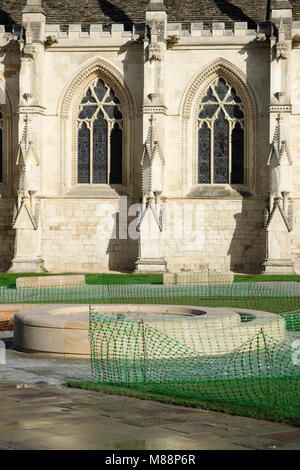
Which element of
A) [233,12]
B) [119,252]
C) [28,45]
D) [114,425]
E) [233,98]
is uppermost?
[233,12]

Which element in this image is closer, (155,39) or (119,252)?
(155,39)

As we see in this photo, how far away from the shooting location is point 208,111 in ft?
117

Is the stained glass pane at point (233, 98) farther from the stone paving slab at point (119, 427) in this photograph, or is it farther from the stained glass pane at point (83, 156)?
the stone paving slab at point (119, 427)

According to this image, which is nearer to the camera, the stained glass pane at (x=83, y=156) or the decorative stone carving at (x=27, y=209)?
the decorative stone carving at (x=27, y=209)

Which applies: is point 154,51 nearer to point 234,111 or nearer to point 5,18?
point 234,111

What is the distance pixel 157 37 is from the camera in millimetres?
33688

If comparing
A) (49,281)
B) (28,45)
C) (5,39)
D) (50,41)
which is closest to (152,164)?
(50,41)

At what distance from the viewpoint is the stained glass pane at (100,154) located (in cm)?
3612

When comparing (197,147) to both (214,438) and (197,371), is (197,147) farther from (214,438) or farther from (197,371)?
(214,438)

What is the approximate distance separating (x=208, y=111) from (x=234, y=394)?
25279mm

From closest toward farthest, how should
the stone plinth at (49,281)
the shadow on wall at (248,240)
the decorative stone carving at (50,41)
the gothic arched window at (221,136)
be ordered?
the stone plinth at (49,281), the shadow on wall at (248,240), the decorative stone carving at (50,41), the gothic arched window at (221,136)

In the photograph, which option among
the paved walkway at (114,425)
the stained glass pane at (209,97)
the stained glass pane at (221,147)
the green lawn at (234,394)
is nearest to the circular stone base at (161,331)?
the green lawn at (234,394)

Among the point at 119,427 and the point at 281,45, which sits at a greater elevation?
the point at 281,45

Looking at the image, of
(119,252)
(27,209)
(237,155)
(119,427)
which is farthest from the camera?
(237,155)
